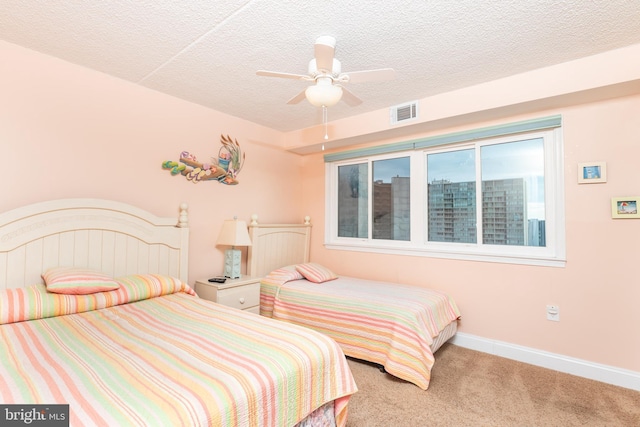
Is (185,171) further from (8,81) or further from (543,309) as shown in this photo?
(543,309)

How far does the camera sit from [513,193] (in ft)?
9.14

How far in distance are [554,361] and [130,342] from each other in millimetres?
2992

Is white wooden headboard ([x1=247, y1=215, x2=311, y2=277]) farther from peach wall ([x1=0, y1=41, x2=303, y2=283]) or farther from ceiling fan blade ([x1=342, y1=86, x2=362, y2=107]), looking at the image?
ceiling fan blade ([x1=342, y1=86, x2=362, y2=107])

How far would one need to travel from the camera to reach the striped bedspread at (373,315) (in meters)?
2.22

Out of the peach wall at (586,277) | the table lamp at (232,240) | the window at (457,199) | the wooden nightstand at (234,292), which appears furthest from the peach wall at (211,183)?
the wooden nightstand at (234,292)

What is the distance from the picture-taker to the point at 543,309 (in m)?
2.56

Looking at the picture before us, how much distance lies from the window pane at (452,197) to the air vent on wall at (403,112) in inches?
22.1

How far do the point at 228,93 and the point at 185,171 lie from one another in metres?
0.83

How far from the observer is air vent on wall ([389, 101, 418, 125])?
2.91 m

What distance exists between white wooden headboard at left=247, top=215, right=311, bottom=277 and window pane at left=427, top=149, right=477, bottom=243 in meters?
1.58

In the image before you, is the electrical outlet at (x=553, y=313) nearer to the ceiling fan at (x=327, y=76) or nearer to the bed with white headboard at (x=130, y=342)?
the bed with white headboard at (x=130, y=342)

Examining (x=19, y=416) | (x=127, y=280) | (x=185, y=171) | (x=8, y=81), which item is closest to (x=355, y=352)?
(x=127, y=280)

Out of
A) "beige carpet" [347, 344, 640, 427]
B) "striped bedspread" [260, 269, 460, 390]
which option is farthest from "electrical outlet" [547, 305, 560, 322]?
"striped bedspread" [260, 269, 460, 390]

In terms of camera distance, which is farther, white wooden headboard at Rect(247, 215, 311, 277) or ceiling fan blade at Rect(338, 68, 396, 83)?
white wooden headboard at Rect(247, 215, 311, 277)
